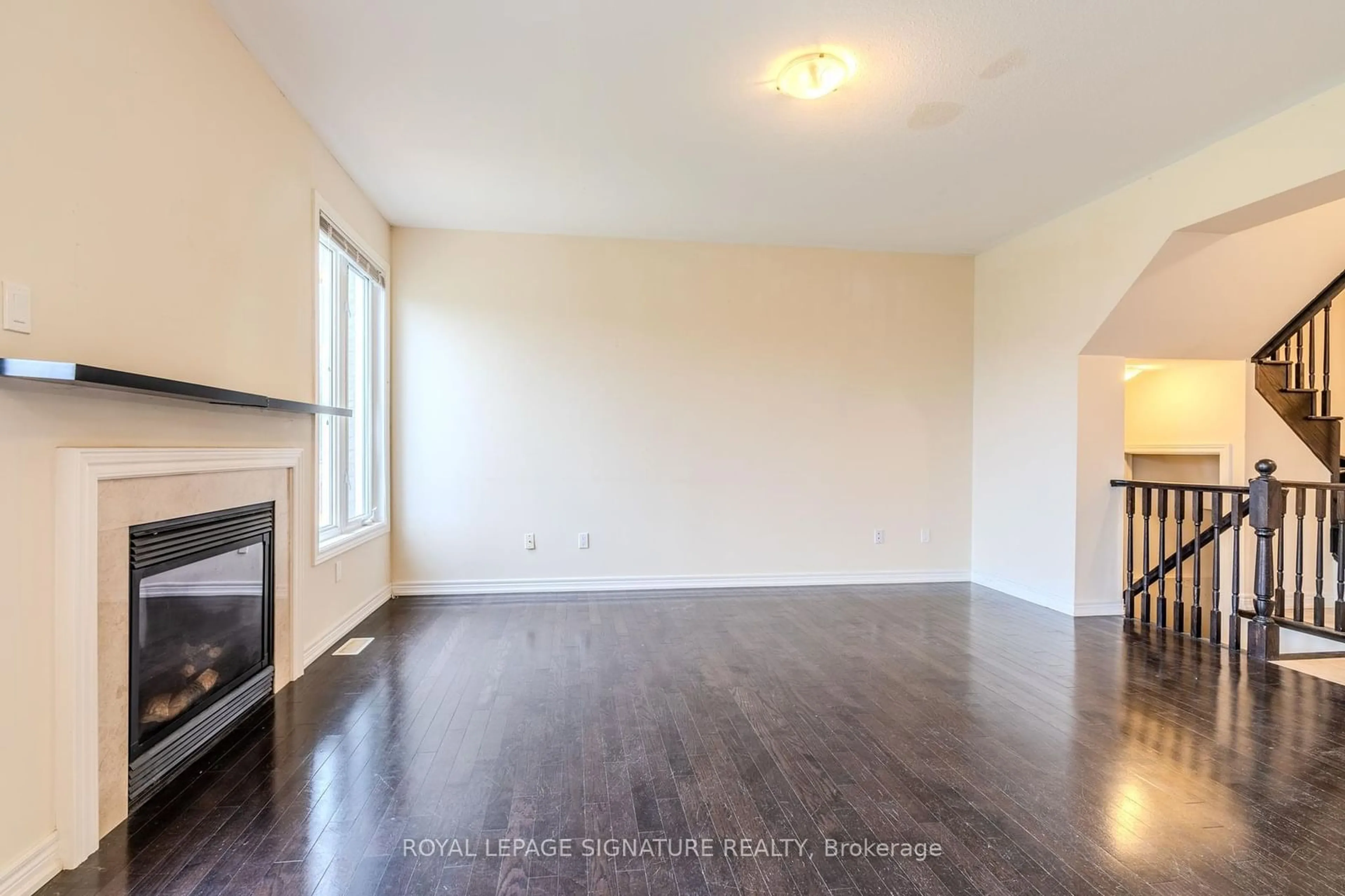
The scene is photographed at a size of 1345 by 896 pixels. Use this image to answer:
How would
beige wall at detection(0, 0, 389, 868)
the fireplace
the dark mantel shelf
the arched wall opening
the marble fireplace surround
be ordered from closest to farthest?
the dark mantel shelf
beige wall at detection(0, 0, 389, 868)
the marble fireplace surround
the fireplace
the arched wall opening

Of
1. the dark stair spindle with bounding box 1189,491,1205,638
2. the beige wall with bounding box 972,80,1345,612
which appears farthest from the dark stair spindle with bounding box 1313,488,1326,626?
the beige wall with bounding box 972,80,1345,612

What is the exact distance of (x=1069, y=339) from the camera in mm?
4293

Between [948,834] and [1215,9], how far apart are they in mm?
3012

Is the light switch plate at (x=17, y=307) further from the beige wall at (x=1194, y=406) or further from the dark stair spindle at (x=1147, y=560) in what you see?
the beige wall at (x=1194, y=406)

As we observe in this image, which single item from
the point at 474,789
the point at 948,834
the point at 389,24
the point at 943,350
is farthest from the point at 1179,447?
the point at 389,24

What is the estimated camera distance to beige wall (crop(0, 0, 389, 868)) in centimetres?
153

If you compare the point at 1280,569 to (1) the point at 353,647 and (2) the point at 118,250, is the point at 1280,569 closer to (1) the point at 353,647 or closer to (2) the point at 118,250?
(1) the point at 353,647

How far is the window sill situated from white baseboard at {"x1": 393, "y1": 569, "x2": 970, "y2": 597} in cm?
53

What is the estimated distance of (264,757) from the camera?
7.47 feet

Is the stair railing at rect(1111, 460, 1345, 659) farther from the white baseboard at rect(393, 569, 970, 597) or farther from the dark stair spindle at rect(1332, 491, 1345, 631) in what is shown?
the white baseboard at rect(393, 569, 970, 597)

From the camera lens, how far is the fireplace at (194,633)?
1.98 metres

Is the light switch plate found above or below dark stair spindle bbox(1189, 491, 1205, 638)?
above

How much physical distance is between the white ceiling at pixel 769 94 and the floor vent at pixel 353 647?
2.79 meters

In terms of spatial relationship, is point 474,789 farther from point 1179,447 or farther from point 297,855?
point 1179,447
